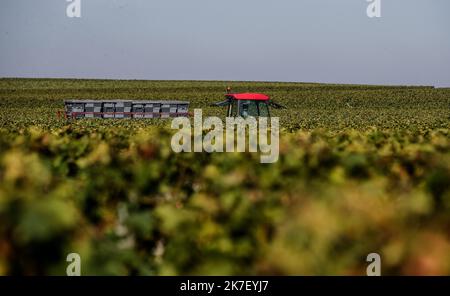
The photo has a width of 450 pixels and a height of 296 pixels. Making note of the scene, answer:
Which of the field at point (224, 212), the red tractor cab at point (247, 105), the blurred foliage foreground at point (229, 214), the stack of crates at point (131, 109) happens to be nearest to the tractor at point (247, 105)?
the red tractor cab at point (247, 105)

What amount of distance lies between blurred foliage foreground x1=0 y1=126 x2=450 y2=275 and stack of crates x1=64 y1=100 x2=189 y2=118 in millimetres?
25514

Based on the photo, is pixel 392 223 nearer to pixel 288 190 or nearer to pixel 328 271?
pixel 328 271

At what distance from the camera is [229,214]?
3.04m

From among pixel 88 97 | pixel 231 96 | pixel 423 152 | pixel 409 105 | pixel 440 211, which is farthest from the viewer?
pixel 88 97

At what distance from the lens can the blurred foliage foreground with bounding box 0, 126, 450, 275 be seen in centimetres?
228

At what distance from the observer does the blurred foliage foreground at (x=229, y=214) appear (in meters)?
Answer: 2.28

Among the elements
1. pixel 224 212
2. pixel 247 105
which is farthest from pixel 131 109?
pixel 224 212

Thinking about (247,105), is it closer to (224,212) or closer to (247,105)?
(247,105)

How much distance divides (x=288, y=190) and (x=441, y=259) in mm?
1505

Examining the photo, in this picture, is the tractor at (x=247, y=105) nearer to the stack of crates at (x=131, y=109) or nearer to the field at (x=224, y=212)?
the stack of crates at (x=131, y=109)

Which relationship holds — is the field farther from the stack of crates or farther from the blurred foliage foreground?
the stack of crates

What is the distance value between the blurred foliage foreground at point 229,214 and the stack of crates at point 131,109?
25514 millimetres

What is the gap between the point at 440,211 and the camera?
311cm
